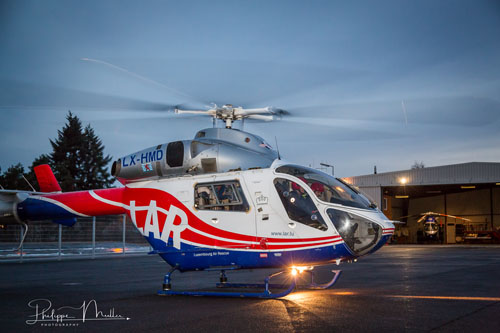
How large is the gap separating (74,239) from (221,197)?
715 inches

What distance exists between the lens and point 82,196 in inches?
483

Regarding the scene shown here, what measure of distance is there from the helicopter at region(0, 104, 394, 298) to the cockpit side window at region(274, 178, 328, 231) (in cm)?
2

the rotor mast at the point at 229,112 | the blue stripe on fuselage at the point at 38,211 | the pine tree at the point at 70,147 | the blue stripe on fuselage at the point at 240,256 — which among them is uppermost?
the pine tree at the point at 70,147

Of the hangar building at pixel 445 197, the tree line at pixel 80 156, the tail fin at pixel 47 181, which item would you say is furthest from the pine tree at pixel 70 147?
the tail fin at pixel 47 181

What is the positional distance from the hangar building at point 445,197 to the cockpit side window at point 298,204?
37623 millimetres

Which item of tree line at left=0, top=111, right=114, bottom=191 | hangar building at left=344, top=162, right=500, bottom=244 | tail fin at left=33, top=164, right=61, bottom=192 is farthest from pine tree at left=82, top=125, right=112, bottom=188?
tail fin at left=33, top=164, right=61, bottom=192

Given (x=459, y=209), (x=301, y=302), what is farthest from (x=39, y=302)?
(x=459, y=209)

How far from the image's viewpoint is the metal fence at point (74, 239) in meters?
24.4

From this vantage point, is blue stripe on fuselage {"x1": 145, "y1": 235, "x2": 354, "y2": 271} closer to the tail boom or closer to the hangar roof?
the tail boom

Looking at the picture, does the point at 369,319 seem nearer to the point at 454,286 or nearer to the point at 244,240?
the point at 244,240

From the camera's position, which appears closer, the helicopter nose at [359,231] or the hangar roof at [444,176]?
the helicopter nose at [359,231]

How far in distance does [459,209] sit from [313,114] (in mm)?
50840

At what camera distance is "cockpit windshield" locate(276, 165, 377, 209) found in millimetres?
9227

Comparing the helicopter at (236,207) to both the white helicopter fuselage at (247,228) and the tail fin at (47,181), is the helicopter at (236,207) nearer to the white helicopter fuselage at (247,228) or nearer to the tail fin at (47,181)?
the white helicopter fuselage at (247,228)
